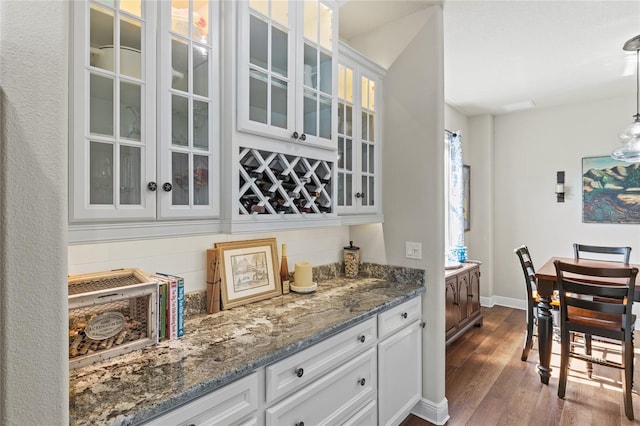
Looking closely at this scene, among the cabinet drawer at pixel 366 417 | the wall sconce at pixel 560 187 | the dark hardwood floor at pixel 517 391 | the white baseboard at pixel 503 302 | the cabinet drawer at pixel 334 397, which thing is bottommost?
the dark hardwood floor at pixel 517 391

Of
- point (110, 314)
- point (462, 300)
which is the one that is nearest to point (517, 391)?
point (462, 300)

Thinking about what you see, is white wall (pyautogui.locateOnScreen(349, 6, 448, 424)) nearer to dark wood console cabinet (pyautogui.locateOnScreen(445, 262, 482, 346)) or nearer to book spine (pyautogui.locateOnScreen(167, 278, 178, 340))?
dark wood console cabinet (pyautogui.locateOnScreen(445, 262, 482, 346))

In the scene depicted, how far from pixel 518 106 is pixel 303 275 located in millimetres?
4093

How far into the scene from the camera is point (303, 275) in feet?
7.08

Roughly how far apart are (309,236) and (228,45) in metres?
1.35

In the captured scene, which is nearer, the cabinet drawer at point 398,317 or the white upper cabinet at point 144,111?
the white upper cabinet at point 144,111

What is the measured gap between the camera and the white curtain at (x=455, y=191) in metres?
4.37

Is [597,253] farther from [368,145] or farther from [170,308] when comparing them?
[170,308]

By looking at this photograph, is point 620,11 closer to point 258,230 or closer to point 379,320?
point 379,320

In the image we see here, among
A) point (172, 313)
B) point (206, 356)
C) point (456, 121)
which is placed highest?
point (456, 121)

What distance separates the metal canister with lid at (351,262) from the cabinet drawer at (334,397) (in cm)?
76

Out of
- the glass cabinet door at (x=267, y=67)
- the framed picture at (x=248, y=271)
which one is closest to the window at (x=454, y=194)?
the framed picture at (x=248, y=271)

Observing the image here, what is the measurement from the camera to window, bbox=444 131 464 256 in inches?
172

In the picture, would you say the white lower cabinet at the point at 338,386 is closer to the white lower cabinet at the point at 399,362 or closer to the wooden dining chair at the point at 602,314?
the white lower cabinet at the point at 399,362
